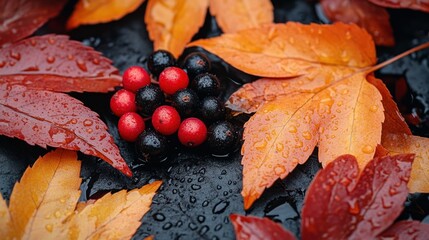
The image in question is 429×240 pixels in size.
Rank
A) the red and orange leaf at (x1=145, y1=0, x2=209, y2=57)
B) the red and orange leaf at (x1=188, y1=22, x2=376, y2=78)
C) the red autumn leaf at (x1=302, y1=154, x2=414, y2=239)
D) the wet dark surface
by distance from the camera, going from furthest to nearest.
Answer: the red and orange leaf at (x1=145, y1=0, x2=209, y2=57) < the red and orange leaf at (x1=188, y1=22, x2=376, y2=78) < the wet dark surface < the red autumn leaf at (x1=302, y1=154, x2=414, y2=239)

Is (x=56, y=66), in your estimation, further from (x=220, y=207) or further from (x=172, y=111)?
(x=220, y=207)

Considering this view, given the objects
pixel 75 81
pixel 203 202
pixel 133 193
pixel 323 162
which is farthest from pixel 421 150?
pixel 75 81

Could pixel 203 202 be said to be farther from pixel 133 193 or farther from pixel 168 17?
pixel 168 17

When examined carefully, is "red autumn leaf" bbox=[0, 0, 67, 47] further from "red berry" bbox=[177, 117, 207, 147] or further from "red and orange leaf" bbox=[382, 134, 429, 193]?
"red and orange leaf" bbox=[382, 134, 429, 193]

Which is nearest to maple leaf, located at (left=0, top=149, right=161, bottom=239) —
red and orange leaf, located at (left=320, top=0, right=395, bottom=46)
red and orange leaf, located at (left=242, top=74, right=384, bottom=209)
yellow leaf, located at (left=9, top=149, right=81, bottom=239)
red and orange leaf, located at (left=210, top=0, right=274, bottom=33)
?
yellow leaf, located at (left=9, top=149, right=81, bottom=239)

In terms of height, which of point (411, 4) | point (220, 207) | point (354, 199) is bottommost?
point (220, 207)

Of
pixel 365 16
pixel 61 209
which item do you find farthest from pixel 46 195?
pixel 365 16
